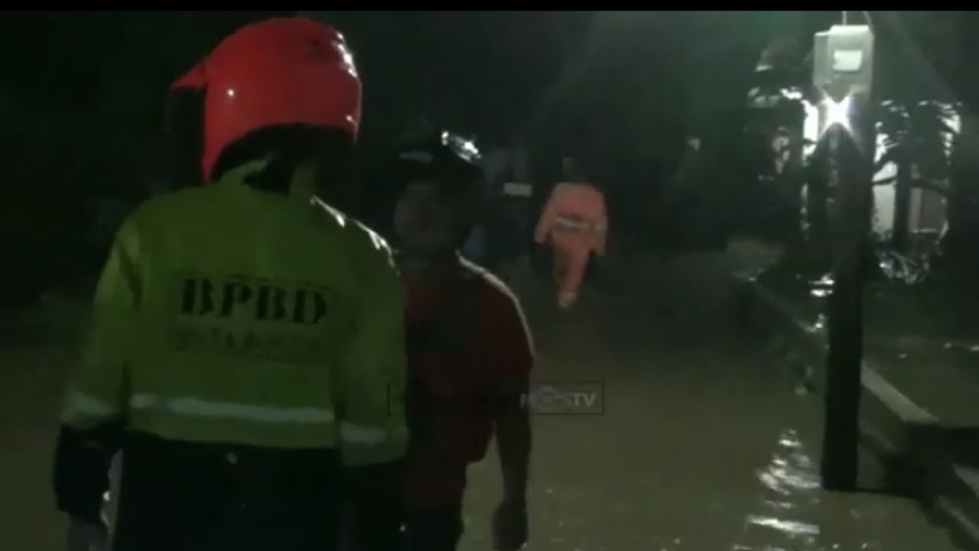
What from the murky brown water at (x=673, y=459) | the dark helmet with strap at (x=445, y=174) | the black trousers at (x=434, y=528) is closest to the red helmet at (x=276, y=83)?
the dark helmet with strap at (x=445, y=174)

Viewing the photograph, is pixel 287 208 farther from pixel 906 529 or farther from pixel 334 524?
pixel 906 529

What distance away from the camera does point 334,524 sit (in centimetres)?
346

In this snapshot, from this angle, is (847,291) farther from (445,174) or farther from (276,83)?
(276,83)

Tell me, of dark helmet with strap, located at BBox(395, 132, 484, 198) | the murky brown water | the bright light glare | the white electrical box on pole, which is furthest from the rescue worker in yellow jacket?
the bright light glare

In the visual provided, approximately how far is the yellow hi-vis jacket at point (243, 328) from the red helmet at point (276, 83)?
0.39 ft

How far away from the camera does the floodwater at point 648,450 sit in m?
5.51

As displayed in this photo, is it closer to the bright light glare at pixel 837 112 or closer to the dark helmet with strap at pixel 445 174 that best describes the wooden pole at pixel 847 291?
the bright light glare at pixel 837 112

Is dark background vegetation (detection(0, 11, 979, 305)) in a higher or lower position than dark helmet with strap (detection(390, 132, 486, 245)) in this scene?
higher

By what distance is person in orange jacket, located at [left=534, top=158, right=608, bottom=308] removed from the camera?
14.4 feet

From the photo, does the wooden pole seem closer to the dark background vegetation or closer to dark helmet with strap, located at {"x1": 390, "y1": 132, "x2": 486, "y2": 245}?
the dark background vegetation

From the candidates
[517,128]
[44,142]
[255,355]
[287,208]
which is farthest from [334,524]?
[44,142]

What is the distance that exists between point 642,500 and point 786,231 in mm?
1249

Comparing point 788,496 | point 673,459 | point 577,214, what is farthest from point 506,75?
point 673,459

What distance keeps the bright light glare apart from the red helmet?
2772mm
